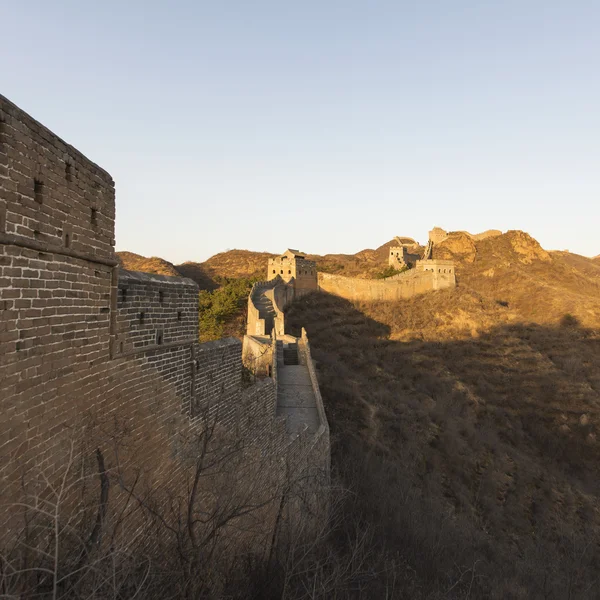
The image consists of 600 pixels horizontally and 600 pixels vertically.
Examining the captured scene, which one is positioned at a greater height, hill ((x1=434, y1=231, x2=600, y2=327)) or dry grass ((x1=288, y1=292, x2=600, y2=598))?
hill ((x1=434, y1=231, x2=600, y2=327))

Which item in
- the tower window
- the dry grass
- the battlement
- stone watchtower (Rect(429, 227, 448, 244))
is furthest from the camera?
stone watchtower (Rect(429, 227, 448, 244))

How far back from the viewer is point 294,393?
16.0m

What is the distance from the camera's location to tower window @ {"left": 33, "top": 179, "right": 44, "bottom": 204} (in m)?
3.69

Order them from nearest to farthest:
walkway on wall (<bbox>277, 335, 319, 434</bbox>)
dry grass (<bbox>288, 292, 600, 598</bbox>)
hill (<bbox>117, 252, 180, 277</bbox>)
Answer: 1. dry grass (<bbox>288, 292, 600, 598</bbox>)
2. walkway on wall (<bbox>277, 335, 319, 434</bbox>)
3. hill (<bbox>117, 252, 180, 277</bbox>)

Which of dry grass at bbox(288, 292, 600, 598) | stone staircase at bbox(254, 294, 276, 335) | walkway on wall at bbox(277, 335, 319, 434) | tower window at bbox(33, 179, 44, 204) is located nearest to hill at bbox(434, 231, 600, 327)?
dry grass at bbox(288, 292, 600, 598)

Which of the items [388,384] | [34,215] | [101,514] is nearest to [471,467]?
[388,384]

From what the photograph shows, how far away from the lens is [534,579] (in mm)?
11891

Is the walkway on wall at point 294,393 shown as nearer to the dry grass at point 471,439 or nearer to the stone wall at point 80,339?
the dry grass at point 471,439

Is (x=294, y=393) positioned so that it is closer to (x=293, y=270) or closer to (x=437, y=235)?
(x=293, y=270)

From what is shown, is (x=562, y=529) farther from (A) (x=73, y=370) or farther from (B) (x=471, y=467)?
(A) (x=73, y=370)

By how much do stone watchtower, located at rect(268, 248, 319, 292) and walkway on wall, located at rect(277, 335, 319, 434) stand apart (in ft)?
60.0

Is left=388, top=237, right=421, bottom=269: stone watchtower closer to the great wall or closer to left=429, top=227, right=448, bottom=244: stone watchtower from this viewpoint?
left=429, top=227, right=448, bottom=244: stone watchtower

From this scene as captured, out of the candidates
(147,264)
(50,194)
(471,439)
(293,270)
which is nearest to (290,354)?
(471,439)

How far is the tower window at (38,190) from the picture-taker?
3689mm
